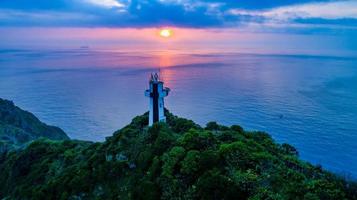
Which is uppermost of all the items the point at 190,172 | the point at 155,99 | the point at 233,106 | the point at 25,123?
the point at 155,99

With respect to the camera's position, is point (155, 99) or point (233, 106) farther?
point (233, 106)

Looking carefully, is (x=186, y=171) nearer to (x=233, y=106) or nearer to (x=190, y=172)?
(x=190, y=172)

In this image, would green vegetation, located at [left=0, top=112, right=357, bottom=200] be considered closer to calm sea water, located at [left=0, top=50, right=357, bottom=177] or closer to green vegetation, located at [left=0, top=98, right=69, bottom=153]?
calm sea water, located at [left=0, top=50, right=357, bottom=177]

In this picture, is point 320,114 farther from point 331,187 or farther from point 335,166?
point 331,187

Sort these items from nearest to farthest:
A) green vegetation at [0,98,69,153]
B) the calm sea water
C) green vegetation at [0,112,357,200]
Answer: green vegetation at [0,112,357,200]
the calm sea water
green vegetation at [0,98,69,153]

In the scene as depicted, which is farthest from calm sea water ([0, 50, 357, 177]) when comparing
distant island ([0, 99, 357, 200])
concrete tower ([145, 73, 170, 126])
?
distant island ([0, 99, 357, 200])

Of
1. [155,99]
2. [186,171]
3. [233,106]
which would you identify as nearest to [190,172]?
[186,171]

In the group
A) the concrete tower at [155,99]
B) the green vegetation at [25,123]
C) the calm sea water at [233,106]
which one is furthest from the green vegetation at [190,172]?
the green vegetation at [25,123]
